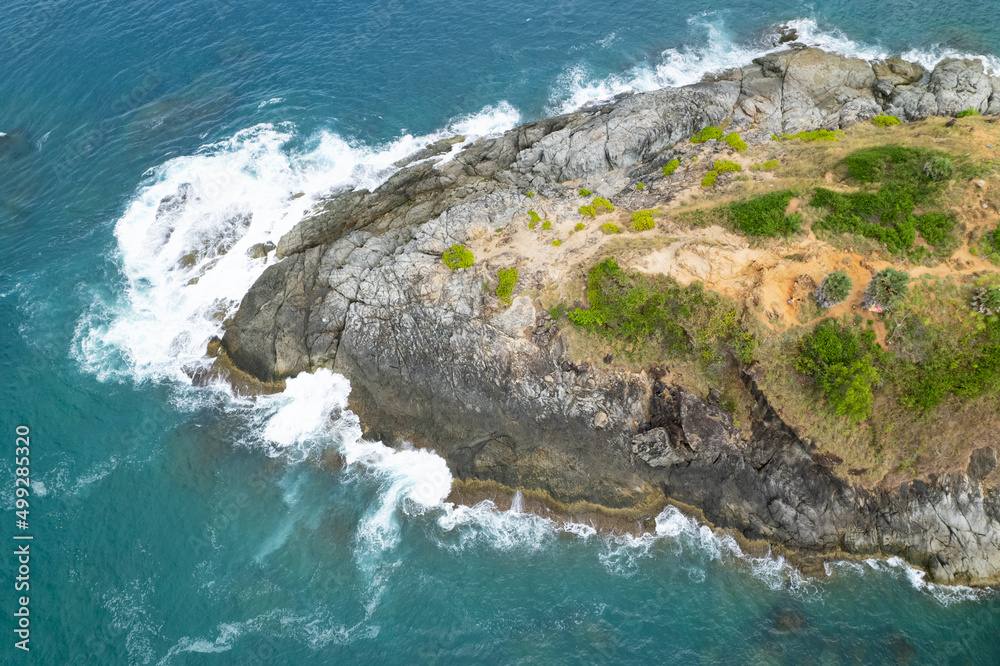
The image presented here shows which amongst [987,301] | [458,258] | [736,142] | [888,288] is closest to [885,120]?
[736,142]

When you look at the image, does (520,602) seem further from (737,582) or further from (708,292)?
(708,292)

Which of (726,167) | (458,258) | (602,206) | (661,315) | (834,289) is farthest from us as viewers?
(602,206)

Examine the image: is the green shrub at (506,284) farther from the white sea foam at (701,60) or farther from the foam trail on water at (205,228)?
the white sea foam at (701,60)

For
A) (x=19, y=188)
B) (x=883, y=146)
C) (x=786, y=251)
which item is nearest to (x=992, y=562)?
(x=786, y=251)

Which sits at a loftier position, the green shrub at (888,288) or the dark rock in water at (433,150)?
the dark rock in water at (433,150)

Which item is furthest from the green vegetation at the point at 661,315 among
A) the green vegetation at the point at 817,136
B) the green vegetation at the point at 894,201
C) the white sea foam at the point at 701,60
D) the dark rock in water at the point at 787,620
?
the white sea foam at the point at 701,60

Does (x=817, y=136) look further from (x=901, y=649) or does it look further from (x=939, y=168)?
(x=901, y=649)

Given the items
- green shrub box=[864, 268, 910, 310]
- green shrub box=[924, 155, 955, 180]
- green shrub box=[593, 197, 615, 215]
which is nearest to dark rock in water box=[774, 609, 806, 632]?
green shrub box=[864, 268, 910, 310]
